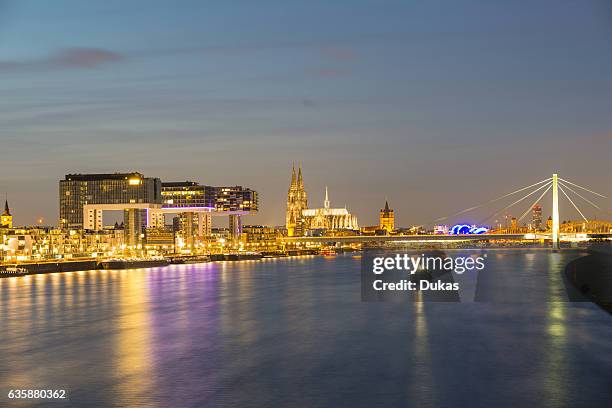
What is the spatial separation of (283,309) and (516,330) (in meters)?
21.5

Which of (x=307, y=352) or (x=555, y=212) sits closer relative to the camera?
(x=307, y=352)

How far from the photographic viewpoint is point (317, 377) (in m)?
33.8

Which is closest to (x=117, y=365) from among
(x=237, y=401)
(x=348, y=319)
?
(x=237, y=401)

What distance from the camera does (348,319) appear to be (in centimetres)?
5522

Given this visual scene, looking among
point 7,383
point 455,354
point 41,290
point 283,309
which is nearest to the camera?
point 7,383

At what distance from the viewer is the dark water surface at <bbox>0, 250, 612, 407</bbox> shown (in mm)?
30297

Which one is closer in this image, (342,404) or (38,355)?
(342,404)

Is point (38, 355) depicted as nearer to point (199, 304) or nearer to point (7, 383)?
point (7, 383)

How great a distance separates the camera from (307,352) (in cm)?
4066

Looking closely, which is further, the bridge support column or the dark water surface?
the bridge support column

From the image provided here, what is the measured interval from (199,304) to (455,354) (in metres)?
32.7

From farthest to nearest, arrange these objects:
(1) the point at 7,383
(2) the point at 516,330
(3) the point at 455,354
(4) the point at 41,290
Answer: (4) the point at 41,290, (2) the point at 516,330, (3) the point at 455,354, (1) the point at 7,383

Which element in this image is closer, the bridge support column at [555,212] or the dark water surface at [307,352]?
the dark water surface at [307,352]

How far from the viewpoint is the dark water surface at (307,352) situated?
30.3 metres
